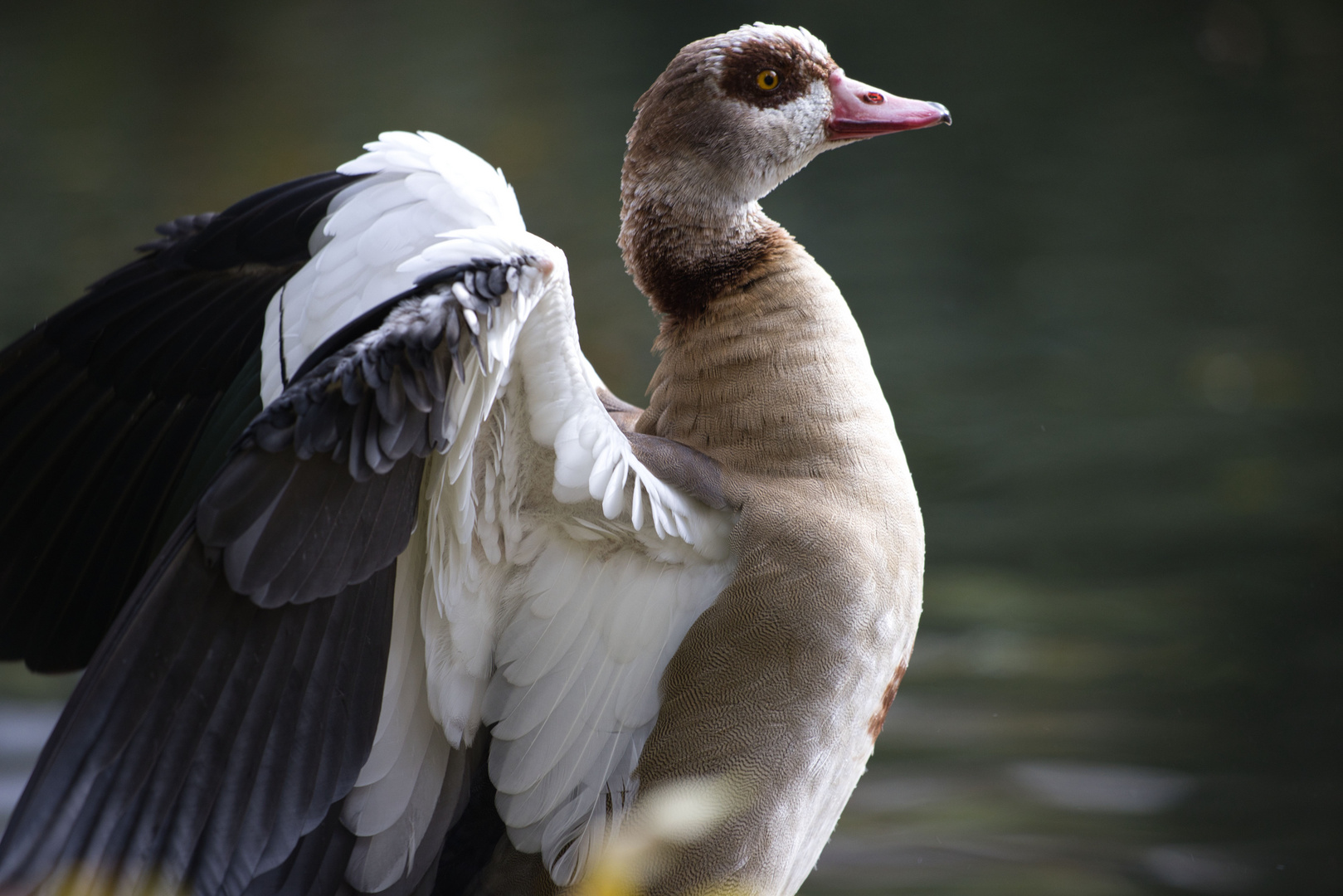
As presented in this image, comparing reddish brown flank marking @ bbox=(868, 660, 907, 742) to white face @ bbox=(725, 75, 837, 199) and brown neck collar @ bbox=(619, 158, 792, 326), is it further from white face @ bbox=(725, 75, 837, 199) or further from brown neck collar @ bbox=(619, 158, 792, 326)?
white face @ bbox=(725, 75, 837, 199)

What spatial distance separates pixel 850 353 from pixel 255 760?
109 centimetres

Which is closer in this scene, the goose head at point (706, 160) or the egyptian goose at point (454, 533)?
the egyptian goose at point (454, 533)

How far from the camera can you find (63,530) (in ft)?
6.99

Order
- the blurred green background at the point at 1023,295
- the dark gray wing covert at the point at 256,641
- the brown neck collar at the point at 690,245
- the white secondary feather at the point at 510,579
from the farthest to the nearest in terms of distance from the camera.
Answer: the blurred green background at the point at 1023,295, the brown neck collar at the point at 690,245, the white secondary feather at the point at 510,579, the dark gray wing covert at the point at 256,641

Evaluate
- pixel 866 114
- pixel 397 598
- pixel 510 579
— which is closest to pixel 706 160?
pixel 866 114

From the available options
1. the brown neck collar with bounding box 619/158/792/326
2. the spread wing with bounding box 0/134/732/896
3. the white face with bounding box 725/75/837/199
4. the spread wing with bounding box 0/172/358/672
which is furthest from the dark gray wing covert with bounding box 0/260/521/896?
the white face with bounding box 725/75/837/199

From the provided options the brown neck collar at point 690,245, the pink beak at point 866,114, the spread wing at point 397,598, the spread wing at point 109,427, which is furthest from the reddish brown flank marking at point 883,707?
the spread wing at point 109,427

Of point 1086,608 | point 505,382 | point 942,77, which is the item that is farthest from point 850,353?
point 942,77

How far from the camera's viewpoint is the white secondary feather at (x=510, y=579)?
1.76 metres

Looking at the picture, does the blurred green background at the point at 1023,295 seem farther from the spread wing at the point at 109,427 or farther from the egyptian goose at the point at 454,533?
the spread wing at the point at 109,427

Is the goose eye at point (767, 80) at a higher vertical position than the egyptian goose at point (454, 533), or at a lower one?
higher

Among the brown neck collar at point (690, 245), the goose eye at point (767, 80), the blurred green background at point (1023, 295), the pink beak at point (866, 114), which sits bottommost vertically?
the blurred green background at point (1023, 295)

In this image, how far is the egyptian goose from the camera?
1.52 metres

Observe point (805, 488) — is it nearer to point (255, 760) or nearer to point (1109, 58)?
point (255, 760)
